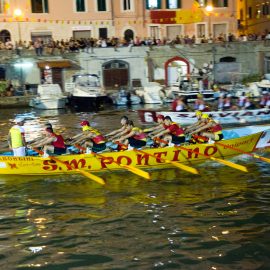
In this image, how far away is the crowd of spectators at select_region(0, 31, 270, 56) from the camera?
42.0m

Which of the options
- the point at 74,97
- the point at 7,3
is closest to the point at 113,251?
the point at 74,97

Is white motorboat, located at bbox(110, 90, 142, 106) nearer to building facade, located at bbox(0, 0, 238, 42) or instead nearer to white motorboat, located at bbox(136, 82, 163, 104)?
white motorboat, located at bbox(136, 82, 163, 104)

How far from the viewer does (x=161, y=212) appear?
42.0 feet

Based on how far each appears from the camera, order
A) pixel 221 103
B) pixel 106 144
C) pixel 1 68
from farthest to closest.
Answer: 1. pixel 1 68
2. pixel 221 103
3. pixel 106 144

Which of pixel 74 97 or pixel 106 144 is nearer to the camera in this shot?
pixel 106 144

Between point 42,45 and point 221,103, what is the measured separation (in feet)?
65.4

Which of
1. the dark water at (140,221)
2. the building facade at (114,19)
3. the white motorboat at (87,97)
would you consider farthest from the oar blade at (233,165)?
the building facade at (114,19)

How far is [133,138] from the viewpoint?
17.0 meters

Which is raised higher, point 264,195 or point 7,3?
point 7,3

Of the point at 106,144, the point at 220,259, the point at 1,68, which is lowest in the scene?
the point at 220,259

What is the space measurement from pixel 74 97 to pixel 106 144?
1964 centimetres

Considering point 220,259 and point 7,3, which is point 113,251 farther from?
point 7,3

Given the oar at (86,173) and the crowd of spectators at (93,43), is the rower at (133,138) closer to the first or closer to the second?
the oar at (86,173)

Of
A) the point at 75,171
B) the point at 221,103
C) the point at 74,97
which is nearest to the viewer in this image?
the point at 75,171
